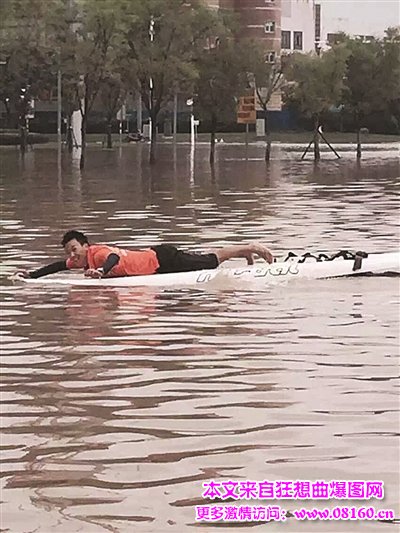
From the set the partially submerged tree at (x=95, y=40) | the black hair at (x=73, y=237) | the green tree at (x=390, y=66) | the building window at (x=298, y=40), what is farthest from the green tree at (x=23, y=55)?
the building window at (x=298, y=40)

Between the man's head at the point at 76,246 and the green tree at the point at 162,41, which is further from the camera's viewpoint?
the green tree at the point at 162,41

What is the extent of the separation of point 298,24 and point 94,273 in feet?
322

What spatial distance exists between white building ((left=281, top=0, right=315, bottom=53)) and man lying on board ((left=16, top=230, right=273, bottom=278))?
94258 millimetres

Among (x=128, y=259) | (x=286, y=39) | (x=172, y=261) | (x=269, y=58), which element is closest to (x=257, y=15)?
(x=286, y=39)

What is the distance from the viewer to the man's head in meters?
12.3

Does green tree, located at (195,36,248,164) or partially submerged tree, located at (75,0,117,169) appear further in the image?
green tree, located at (195,36,248,164)

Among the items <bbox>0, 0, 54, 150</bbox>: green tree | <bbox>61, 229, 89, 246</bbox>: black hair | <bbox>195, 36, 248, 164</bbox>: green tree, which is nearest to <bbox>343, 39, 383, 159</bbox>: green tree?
<bbox>195, 36, 248, 164</bbox>: green tree

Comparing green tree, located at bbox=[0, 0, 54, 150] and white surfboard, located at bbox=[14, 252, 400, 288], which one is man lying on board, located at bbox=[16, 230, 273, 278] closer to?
white surfboard, located at bbox=[14, 252, 400, 288]

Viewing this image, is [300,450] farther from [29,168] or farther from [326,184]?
[29,168]

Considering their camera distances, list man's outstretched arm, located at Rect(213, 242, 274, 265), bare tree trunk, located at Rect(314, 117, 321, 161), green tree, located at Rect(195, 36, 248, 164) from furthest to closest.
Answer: bare tree trunk, located at Rect(314, 117, 321, 161) < green tree, located at Rect(195, 36, 248, 164) < man's outstretched arm, located at Rect(213, 242, 274, 265)

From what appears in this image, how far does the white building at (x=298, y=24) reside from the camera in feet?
350

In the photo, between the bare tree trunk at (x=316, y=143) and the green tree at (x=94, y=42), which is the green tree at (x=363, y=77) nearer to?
the bare tree trunk at (x=316, y=143)

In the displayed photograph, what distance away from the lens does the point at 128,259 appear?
12703 mm

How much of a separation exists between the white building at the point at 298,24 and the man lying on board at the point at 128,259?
309 feet
